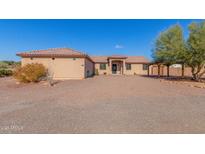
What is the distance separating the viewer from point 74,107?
603cm

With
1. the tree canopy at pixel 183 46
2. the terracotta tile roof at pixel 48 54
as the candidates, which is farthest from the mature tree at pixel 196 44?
the terracotta tile roof at pixel 48 54

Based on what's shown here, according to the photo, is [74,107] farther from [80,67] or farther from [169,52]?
[169,52]

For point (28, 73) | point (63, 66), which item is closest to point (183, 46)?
point (63, 66)

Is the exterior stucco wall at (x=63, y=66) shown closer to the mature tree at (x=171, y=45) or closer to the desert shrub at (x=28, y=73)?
the desert shrub at (x=28, y=73)

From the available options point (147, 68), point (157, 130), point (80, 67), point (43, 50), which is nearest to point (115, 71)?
point (147, 68)

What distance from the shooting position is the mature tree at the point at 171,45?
626 inches

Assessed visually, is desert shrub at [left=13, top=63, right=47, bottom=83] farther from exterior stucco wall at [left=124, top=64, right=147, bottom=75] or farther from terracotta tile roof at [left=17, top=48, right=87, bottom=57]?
exterior stucco wall at [left=124, top=64, right=147, bottom=75]

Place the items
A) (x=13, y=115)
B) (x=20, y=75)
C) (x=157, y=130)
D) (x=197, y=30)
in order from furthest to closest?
1. (x=197, y=30)
2. (x=20, y=75)
3. (x=13, y=115)
4. (x=157, y=130)

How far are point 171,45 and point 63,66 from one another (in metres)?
12.6

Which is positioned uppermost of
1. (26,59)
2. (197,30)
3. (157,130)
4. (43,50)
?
(197,30)

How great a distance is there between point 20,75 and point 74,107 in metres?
10.2

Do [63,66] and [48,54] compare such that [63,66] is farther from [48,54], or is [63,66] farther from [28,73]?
[28,73]

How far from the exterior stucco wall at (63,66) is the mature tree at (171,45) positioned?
9.62m

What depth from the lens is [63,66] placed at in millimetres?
17609
